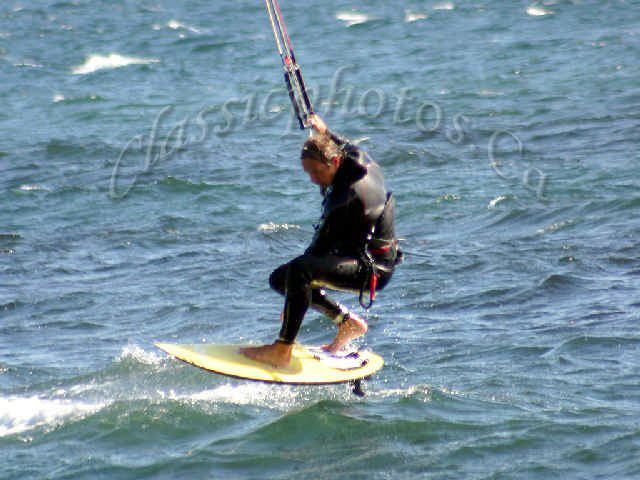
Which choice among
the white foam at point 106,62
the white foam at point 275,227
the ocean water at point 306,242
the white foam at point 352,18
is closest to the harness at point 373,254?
the ocean water at point 306,242

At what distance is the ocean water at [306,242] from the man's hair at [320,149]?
6.84 ft

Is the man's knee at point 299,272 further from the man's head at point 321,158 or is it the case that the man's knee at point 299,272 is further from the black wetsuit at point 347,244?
the man's head at point 321,158

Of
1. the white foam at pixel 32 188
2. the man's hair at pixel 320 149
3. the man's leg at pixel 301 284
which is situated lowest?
the white foam at pixel 32 188

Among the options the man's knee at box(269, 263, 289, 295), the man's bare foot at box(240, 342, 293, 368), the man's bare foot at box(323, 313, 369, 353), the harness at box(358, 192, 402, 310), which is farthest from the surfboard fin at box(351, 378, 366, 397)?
the man's knee at box(269, 263, 289, 295)

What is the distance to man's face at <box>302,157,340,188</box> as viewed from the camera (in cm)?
806

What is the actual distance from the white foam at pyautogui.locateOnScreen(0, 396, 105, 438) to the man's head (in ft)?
9.12

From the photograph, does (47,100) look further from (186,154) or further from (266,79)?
(186,154)

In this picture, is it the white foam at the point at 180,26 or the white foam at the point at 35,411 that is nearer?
the white foam at the point at 35,411

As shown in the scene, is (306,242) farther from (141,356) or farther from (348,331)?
(348,331)

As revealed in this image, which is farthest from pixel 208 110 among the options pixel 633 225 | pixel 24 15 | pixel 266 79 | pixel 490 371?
pixel 24 15

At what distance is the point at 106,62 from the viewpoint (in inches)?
1278

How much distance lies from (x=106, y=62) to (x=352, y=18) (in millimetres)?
8984

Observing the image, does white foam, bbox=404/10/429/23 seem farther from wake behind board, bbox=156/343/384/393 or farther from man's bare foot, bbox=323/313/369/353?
wake behind board, bbox=156/343/384/393

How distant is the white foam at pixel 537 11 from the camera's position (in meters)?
34.3
